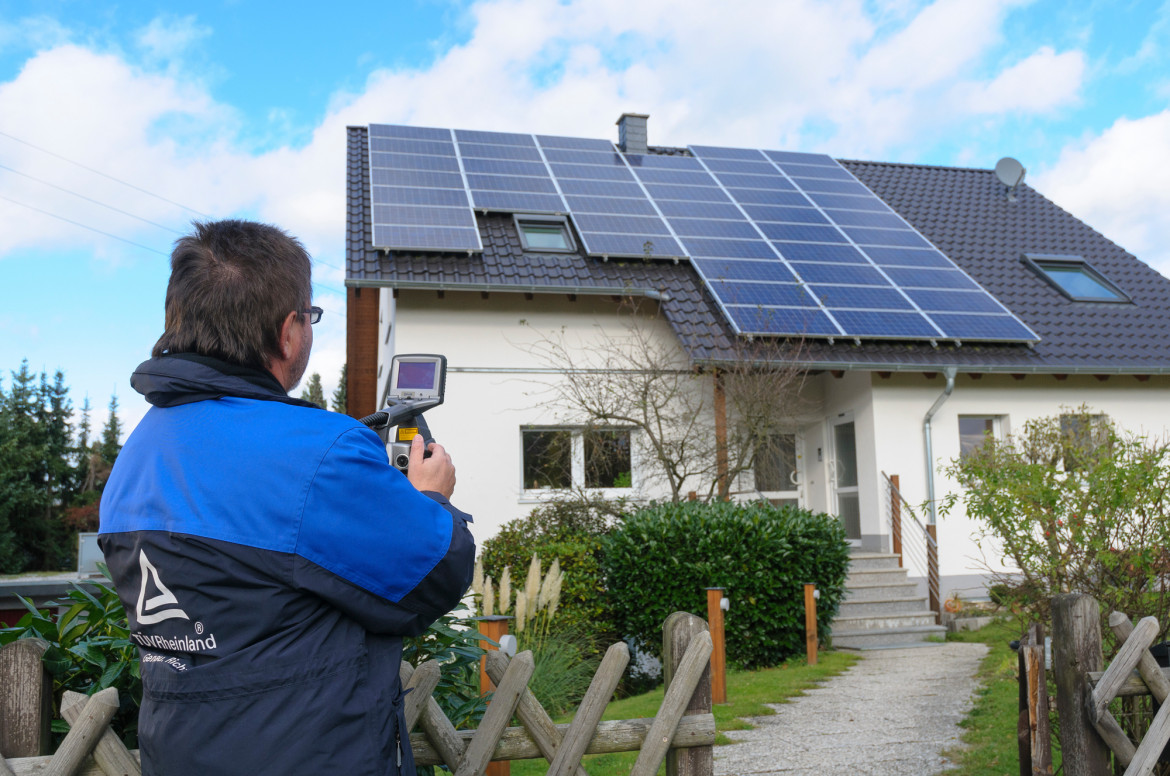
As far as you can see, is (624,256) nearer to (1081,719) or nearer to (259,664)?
(1081,719)

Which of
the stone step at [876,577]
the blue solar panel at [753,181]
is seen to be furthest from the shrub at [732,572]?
the blue solar panel at [753,181]

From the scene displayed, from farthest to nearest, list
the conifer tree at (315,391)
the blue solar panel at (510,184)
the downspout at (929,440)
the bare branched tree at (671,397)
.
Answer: the conifer tree at (315,391), the blue solar panel at (510,184), the downspout at (929,440), the bare branched tree at (671,397)

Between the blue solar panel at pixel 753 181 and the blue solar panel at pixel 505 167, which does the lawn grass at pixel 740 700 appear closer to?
the blue solar panel at pixel 753 181

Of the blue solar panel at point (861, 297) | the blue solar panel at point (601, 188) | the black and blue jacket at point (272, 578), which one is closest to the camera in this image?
the black and blue jacket at point (272, 578)

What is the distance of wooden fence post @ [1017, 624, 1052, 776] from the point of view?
3846 millimetres

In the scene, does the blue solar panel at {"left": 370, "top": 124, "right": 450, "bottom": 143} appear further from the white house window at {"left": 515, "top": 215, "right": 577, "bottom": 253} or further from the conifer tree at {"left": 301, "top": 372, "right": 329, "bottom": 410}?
the conifer tree at {"left": 301, "top": 372, "right": 329, "bottom": 410}

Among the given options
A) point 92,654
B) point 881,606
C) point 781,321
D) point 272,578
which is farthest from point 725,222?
point 272,578

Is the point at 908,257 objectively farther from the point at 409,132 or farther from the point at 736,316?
the point at 409,132

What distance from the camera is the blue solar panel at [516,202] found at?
13156 mm

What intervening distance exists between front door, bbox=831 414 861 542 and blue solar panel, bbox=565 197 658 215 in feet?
14.0

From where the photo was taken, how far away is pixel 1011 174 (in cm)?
1752

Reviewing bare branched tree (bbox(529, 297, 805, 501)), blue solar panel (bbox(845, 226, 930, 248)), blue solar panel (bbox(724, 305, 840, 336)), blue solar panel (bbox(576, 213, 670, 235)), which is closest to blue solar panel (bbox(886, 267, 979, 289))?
blue solar panel (bbox(845, 226, 930, 248))

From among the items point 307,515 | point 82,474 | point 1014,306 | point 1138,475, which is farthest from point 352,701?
point 82,474

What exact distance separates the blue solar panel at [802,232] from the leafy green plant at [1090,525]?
8776 mm
